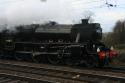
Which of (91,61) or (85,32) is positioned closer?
(91,61)

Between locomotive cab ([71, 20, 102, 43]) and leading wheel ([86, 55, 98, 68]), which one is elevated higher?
locomotive cab ([71, 20, 102, 43])

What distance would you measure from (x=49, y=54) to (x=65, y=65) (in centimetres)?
148

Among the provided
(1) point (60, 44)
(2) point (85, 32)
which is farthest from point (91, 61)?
(1) point (60, 44)

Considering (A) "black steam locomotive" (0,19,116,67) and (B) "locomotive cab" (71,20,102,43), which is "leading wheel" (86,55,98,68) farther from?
(B) "locomotive cab" (71,20,102,43)

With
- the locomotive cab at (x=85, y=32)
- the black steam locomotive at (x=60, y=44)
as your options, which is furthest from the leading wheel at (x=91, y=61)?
the locomotive cab at (x=85, y=32)

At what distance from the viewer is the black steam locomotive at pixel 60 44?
1576cm

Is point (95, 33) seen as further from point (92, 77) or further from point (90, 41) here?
point (92, 77)

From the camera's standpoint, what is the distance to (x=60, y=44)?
1675 centimetres

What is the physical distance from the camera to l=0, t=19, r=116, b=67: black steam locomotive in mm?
15758

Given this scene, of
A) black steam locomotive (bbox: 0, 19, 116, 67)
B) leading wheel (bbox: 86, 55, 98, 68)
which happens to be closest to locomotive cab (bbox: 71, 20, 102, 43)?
black steam locomotive (bbox: 0, 19, 116, 67)

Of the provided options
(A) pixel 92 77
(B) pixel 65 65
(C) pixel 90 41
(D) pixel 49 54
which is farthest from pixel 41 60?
(A) pixel 92 77

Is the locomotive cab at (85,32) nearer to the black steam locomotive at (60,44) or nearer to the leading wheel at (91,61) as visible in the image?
the black steam locomotive at (60,44)

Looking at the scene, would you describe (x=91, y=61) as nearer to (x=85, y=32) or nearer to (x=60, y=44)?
(x=85, y=32)

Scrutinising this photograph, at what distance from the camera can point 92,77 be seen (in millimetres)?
11766
